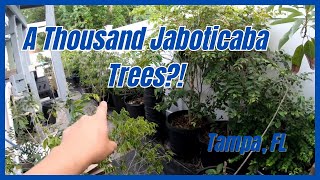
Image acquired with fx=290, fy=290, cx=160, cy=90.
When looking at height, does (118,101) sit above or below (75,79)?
below

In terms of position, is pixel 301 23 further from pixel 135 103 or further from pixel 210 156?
pixel 135 103

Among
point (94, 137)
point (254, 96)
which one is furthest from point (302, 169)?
point (94, 137)

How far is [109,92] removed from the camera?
1.89 m

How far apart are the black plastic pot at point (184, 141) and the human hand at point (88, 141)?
3.46ft

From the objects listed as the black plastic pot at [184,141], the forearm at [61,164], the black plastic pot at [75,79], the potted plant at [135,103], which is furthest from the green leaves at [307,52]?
the black plastic pot at [75,79]

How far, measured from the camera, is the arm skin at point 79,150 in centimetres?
83

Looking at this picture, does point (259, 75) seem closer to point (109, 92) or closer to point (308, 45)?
point (308, 45)

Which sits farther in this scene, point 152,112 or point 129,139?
point 152,112

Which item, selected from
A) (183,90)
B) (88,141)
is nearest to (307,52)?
(183,90)

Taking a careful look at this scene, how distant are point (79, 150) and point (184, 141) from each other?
1171 mm

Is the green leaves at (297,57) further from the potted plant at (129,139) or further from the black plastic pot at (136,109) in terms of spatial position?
the black plastic pot at (136,109)

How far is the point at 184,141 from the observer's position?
1.93 m

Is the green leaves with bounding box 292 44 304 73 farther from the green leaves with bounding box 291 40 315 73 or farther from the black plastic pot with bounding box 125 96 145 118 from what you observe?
the black plastic pot with bounding box 125 96 145 118

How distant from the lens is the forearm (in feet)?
2.70
